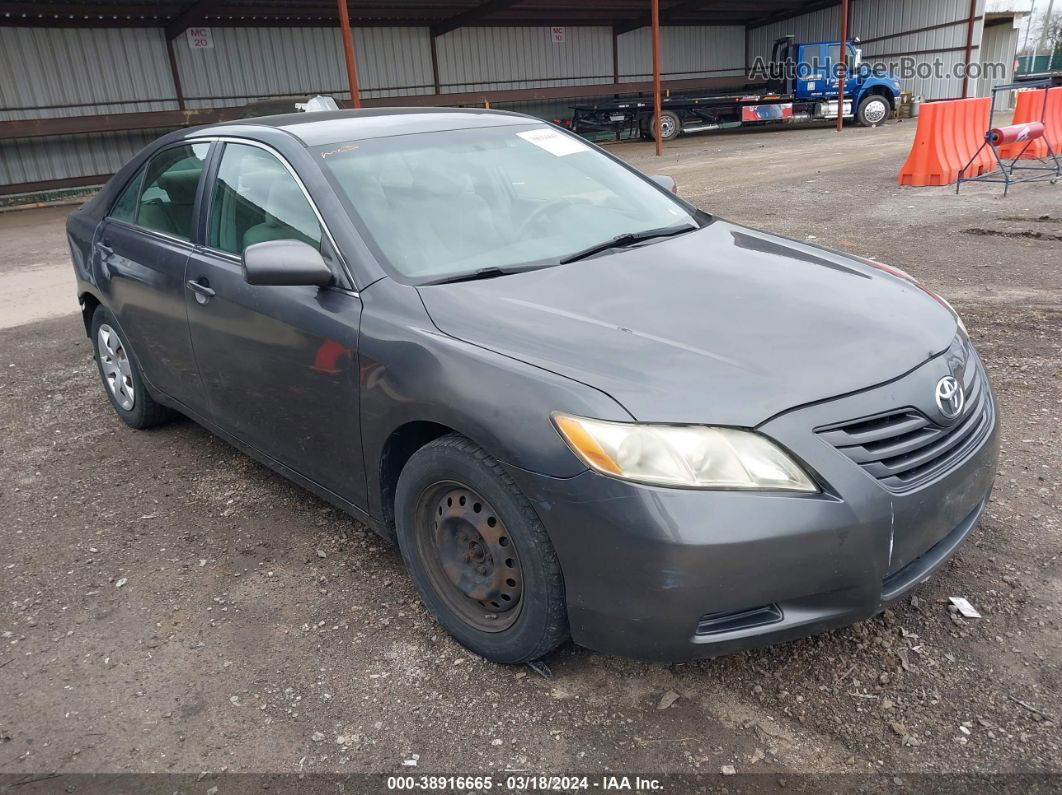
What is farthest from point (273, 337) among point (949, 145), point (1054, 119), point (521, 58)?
point (521, 58)

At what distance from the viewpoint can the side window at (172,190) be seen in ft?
11.9

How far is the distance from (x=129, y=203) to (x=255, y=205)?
4.58 ft

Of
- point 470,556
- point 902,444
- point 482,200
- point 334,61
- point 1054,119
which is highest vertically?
point 334,61

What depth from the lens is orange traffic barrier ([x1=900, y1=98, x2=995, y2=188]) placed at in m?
11.1

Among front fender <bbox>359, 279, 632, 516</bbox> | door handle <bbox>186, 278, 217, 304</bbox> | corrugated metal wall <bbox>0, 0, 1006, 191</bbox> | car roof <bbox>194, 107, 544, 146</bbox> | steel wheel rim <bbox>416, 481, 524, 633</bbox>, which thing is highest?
corrugated metal wall <bbox>0, 0, 1006, 191</bbox>

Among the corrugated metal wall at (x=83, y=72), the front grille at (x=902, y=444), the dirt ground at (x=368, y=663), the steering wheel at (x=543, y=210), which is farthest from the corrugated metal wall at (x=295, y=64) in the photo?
the front grille at (x=902, y=444)

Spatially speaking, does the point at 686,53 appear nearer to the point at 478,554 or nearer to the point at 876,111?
the point at 876,111

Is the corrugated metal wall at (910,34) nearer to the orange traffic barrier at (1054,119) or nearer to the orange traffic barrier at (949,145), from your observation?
the orange traffic barrier at (1054,119)

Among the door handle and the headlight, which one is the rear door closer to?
the door handle

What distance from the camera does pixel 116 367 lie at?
4.62 meters

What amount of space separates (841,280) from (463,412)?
55.7 inches

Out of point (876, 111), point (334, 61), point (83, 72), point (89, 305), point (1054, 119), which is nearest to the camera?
point (89, 305)

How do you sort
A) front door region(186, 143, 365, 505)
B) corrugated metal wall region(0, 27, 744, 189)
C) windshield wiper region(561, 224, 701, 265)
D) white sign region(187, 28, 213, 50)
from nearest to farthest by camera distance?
front door region(186, 143, 365, 505), windshield wiper region(561, 224, 701, 265), corrugated metal wall region(0, 27, 744, 189), white sign region(187, 28, 213, 50)

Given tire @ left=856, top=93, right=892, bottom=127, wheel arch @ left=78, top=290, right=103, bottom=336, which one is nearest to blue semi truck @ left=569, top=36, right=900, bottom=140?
tire @ left=856, top=93, right=892, bottom=127
